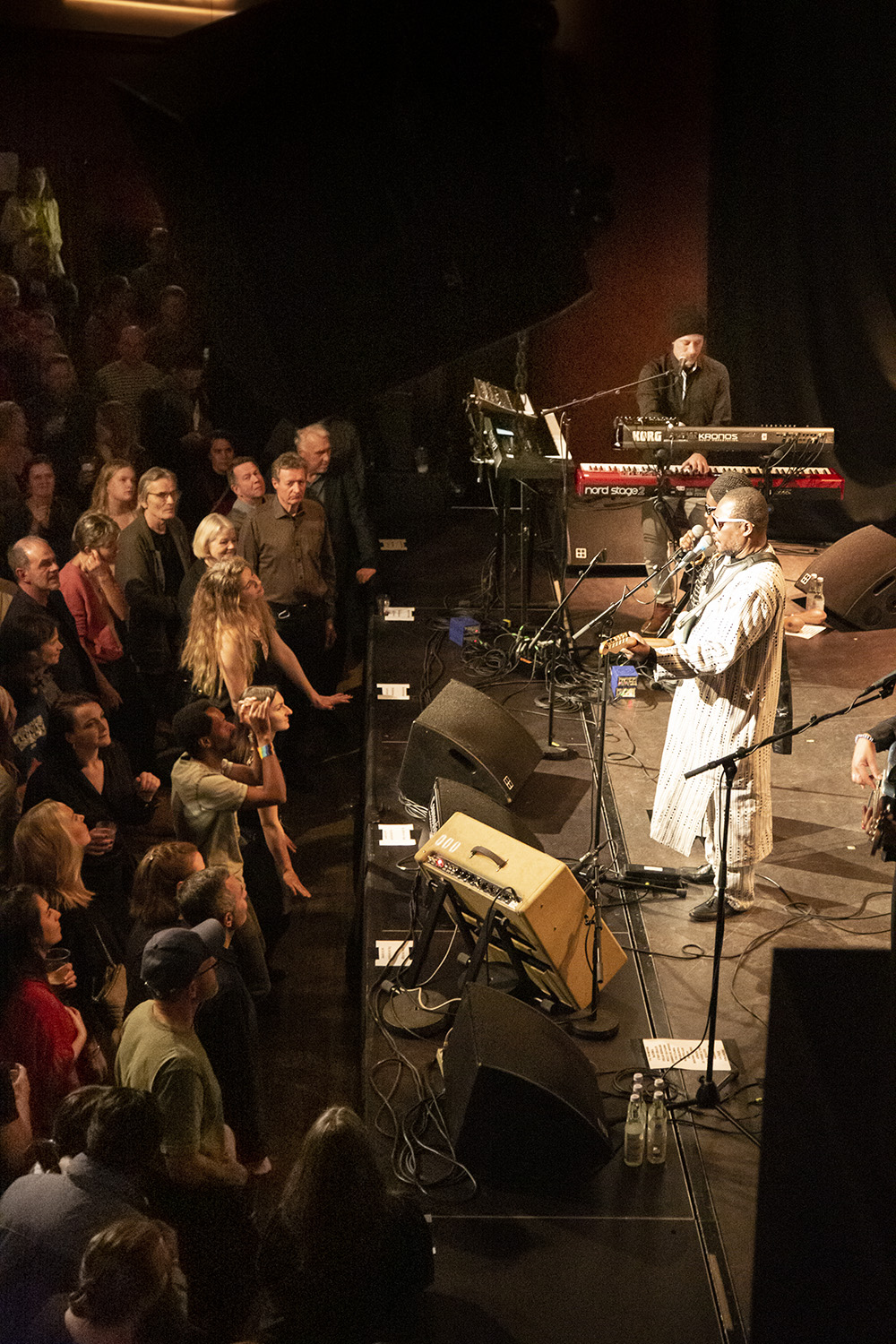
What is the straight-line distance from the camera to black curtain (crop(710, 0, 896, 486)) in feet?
30.6

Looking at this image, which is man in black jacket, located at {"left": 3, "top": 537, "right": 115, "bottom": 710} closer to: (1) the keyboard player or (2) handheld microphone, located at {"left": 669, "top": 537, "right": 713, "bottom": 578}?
(2) handheld microphone, located at {"left": 669, "top": 537, "right": 713, "bottom": 578}

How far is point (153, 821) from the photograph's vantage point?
607 cm

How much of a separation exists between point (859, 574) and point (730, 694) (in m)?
3.07

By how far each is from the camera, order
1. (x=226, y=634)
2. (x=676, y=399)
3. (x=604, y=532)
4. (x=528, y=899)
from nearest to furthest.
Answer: (x=528, y=899) → (x=226, y=634) → (x=676, y=399) → (x=604, y=532)

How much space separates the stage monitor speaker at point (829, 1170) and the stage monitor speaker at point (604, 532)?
495 cm

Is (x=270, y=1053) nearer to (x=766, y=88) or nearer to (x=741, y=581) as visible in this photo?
(x=741, y=581)

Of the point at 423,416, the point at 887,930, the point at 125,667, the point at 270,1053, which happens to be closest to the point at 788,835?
the point at 887,930

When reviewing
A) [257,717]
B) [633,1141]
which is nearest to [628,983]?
[633,1141]

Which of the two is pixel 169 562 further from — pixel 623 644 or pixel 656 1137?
pixel 656 1137

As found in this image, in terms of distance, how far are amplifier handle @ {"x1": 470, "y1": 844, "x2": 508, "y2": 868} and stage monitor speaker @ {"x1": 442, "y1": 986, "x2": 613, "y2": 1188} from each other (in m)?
0.60

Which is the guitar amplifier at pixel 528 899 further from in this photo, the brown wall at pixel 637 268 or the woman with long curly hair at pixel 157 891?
the brown wall at pixel 637 268

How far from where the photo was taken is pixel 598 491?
7.74m

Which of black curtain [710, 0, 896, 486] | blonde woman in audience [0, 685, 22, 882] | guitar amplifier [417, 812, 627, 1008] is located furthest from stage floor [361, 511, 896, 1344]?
black curtain [710, 0, 896, 486]

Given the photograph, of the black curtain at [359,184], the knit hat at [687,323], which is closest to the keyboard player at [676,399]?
the knit hat at [687,323]
